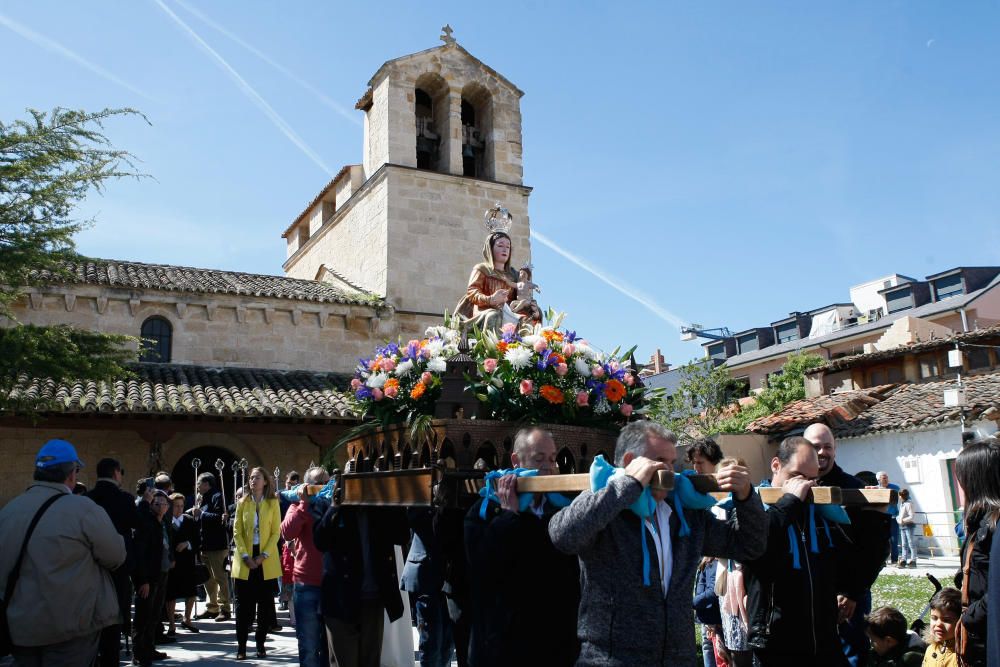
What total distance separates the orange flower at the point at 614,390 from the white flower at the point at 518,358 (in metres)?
0.61

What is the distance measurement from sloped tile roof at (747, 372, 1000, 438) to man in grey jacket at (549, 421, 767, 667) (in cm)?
1893

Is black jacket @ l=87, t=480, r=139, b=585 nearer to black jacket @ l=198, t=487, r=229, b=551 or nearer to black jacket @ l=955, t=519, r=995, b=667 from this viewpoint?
black jacket @ l=198, t=487, r=229, b=551

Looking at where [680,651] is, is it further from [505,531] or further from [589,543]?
[505,531]

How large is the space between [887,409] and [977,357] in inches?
219

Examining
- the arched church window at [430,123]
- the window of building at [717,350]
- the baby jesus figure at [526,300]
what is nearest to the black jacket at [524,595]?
the baby jesus figure at [526,300]

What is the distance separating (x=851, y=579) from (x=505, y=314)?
3196mm

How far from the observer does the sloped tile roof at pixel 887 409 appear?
20.4 m

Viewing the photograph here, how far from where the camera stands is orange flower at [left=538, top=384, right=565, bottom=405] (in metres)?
5.19

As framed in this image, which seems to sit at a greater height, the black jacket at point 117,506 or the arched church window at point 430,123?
the arched church window at point 430,123

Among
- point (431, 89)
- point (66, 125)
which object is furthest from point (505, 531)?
point (431, 89)

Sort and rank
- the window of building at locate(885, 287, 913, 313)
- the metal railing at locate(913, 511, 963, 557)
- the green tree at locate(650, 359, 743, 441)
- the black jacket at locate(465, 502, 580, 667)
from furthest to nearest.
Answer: the window of building at locate(885, 287, 913, 313), the green tree at locate(650, 359, 743, 441), the metal railing at locate(913, 511, 963, 557), the black jacket at locate(465, 502, 580, 667)

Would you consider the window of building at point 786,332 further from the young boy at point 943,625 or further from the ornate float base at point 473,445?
the ornate float base at point 473,445

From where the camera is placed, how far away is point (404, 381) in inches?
218

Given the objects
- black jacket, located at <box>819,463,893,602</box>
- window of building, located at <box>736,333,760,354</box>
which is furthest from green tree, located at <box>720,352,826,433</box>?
black jacket, located at <box>819,463,893,602</box>
